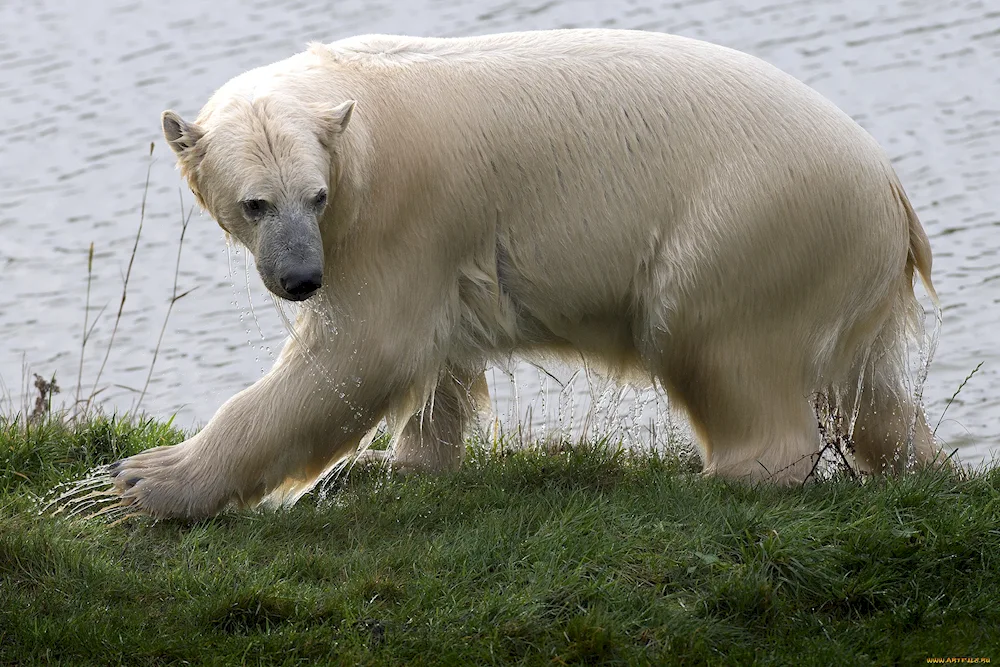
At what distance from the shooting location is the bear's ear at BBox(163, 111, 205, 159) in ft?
17.5

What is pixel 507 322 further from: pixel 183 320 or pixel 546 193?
pixel 183 320

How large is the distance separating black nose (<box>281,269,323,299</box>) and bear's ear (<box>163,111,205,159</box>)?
0.67 metres

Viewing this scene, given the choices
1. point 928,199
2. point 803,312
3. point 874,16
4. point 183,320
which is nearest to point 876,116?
point 928,199

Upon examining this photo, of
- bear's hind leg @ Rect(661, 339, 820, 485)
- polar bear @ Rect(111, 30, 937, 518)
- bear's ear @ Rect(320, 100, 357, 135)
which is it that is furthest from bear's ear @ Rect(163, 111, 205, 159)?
bear's hind leg @ Rect(661, 339, 820, 485)

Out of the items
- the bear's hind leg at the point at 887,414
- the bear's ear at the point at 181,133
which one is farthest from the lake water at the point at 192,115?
the bear's ear at the point at 181,133

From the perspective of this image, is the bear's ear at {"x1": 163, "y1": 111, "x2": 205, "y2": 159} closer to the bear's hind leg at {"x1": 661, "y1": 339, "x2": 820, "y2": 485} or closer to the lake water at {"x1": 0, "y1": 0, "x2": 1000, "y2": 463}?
the bear's hind leg at {"x1": 661, "y1": 339, "x2": 820, "y2": 485}

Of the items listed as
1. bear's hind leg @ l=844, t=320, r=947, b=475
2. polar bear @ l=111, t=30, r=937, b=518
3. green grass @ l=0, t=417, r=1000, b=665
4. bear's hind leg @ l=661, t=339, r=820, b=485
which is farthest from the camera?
bear's hind leg @ l=844, t=320, r=947, b=475

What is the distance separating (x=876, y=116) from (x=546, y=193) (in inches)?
303

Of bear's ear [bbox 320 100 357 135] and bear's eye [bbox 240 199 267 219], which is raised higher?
bear's ear [bbox 320 100 357 135]

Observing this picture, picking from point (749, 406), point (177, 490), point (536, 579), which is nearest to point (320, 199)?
point (177, 490)

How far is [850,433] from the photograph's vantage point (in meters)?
6.29

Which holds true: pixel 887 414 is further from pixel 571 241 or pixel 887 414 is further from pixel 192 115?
pixel 192 115

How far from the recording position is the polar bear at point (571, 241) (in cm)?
569

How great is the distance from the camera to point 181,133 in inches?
213
